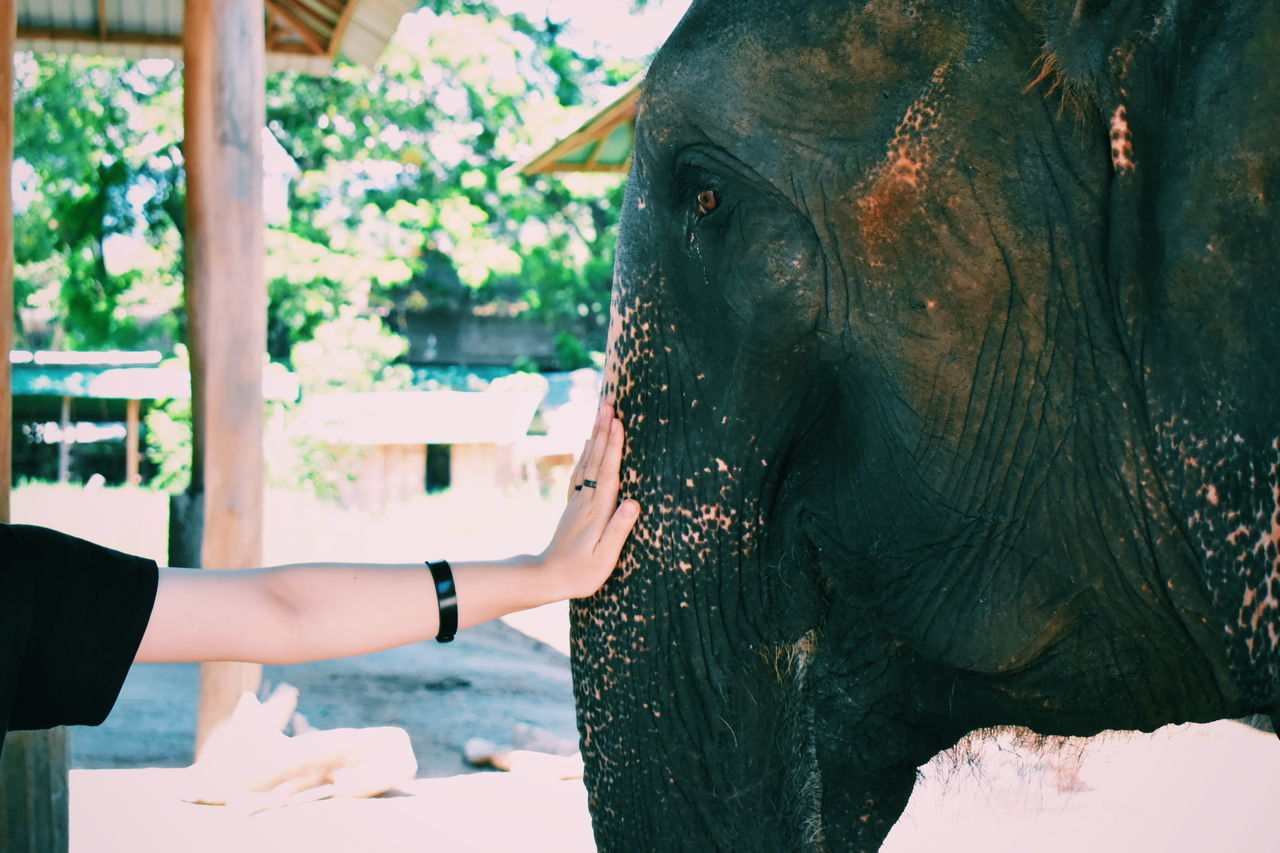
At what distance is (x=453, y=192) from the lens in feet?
63.3

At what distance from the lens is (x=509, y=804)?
15.1 feet

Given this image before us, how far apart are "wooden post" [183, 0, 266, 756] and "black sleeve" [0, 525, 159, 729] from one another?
3.03m

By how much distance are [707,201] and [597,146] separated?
7.85 meters

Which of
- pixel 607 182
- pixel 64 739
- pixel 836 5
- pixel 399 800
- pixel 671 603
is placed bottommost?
pixel 399 800

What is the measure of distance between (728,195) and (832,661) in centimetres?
50

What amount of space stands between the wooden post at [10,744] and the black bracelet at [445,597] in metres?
1.49

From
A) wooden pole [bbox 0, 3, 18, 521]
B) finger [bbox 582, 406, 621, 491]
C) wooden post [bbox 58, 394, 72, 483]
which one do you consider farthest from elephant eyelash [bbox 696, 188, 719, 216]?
wooden post [bbox 58, 394, 72, 483]

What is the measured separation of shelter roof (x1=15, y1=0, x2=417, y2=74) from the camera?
627 cm

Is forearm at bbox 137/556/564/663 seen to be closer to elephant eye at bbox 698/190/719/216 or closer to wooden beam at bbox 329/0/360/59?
elephant eye at bbox 698/190/719/216

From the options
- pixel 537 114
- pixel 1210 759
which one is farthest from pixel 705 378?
pixel 537 114

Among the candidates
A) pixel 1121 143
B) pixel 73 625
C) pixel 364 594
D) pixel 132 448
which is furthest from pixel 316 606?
pixel 132 448

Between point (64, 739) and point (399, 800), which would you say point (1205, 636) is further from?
point (399, 800)

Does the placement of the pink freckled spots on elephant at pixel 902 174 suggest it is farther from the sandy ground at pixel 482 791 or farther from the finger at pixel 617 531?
the sandy ground at pixel 482 791

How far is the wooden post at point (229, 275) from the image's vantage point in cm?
448
